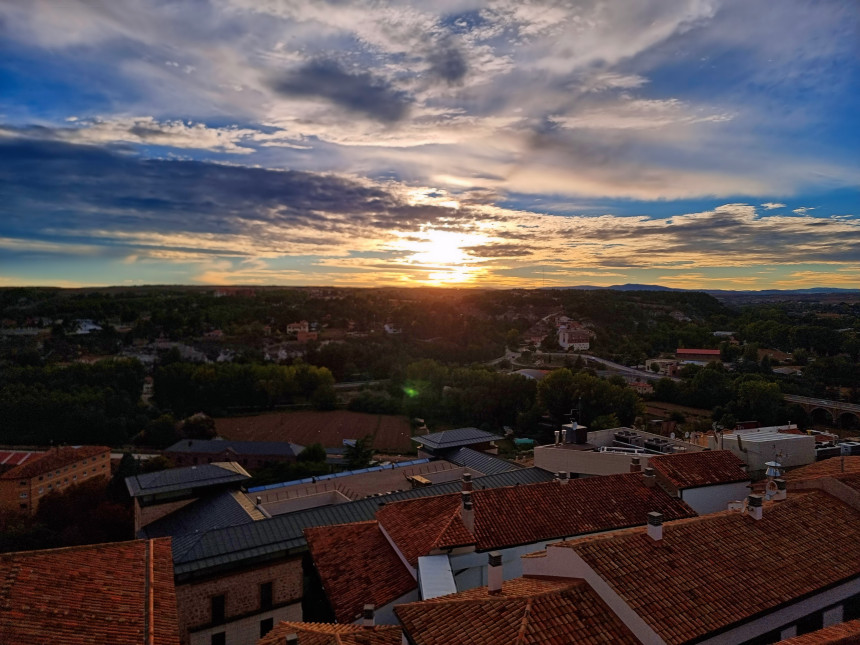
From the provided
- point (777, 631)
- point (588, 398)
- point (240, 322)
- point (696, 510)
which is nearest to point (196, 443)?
point (588, 398)

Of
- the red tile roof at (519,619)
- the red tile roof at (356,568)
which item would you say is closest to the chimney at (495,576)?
the red tile roof at (519,619)

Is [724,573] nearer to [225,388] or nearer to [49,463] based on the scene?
[49,463]

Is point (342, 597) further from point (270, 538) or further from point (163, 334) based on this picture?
point (163, 334)

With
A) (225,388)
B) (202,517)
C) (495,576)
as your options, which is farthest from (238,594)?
(225,388)

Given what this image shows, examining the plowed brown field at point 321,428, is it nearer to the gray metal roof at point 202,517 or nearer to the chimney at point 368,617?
the gray metal roof at point 202,517

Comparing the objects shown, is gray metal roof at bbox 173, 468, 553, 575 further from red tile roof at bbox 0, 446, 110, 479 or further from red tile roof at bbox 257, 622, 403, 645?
red tile roof at bbox 0, 446, 110, 479

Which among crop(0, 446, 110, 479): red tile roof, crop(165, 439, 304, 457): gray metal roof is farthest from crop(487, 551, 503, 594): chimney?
crop(0, 446, 110, 479): red tile roof
